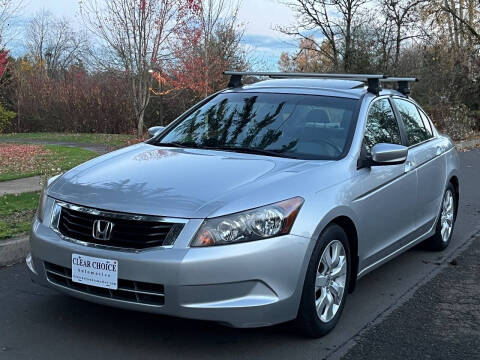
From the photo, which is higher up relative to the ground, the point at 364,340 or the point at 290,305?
the point at 290,305

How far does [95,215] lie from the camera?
360 cm

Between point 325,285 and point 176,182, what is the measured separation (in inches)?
45.1

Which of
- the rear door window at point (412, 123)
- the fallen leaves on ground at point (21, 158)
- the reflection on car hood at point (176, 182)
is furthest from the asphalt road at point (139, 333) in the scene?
the fallen leaves on ground at point (21, 158)

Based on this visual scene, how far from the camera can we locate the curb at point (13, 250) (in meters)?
5.41

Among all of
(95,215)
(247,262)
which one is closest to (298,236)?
(247,262)

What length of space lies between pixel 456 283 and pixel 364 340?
168 centimetres

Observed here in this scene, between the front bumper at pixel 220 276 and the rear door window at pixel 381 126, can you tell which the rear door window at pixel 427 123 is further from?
the front bumper at pixel 220 276

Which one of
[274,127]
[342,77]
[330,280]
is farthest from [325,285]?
[342,77]

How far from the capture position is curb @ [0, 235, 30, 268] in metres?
5.41

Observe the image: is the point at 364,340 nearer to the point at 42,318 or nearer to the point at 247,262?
the point at 247,262

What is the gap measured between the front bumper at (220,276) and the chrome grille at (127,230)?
53mm

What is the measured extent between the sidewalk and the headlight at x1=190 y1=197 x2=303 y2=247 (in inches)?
35.7

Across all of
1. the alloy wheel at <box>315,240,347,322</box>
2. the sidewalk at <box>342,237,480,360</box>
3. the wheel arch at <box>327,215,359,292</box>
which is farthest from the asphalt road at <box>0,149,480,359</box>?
the wheel arch at <box>327,215,359,292</box>

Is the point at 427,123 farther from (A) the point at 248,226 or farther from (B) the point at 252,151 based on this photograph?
(A) the point at 248,226
